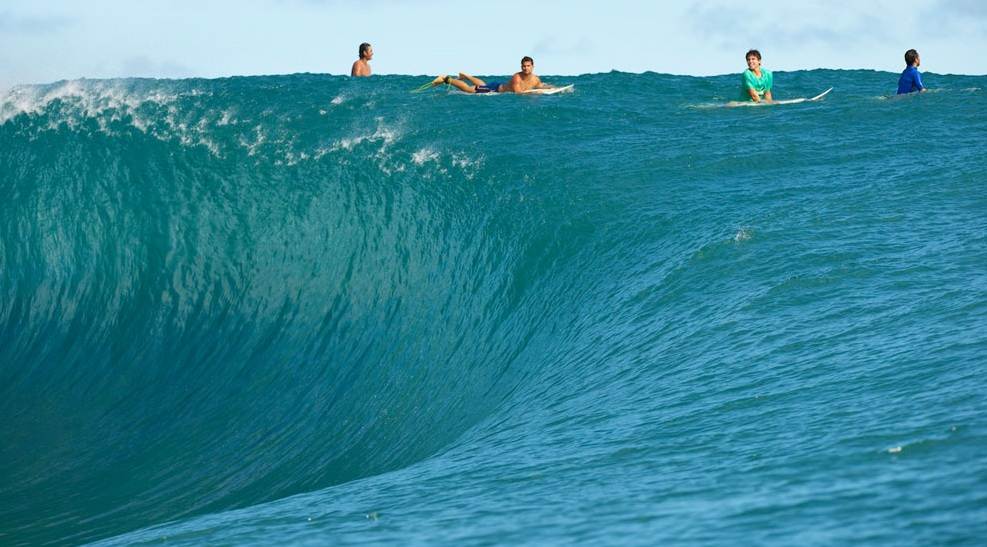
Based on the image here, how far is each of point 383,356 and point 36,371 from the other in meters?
5.05

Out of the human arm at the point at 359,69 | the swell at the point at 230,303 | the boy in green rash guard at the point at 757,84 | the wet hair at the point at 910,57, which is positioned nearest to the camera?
the swell at the point at 230,303

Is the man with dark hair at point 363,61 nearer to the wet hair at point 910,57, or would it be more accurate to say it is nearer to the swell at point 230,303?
the swell at point 230,303

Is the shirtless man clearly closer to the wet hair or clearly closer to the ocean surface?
the ocean surface

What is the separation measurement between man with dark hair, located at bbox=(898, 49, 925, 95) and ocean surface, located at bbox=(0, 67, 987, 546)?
0.72m

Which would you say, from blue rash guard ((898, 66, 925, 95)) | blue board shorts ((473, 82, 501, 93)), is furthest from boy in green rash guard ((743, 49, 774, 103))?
blue board shorts ((473, 82, 501, 93))

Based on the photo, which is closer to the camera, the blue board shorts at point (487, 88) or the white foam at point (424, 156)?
the white foam at point (424, 156)

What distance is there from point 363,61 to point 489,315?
11.9 meters

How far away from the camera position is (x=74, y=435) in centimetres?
1303

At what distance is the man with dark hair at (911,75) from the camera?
19.1 meters

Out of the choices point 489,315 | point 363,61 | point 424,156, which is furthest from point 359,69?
point 489,315

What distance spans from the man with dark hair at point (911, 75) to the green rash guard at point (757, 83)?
202cm

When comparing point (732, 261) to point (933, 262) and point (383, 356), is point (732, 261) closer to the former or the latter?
point (933, 262)

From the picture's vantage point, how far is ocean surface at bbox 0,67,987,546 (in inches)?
246

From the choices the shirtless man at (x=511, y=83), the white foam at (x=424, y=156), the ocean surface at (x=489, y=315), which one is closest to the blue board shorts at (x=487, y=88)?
the shirtless man at (x=511, y=83)
